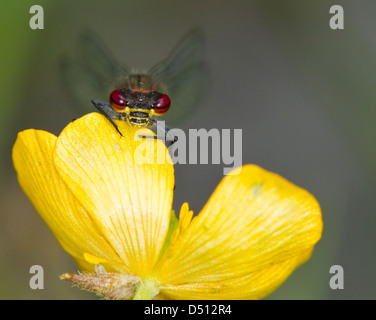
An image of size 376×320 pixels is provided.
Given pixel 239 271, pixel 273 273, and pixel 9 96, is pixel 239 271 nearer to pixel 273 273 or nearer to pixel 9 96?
pixel 273 273

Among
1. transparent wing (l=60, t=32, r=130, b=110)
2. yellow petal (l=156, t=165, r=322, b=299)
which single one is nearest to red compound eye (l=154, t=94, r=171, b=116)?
transparent wing (l=60, t=32, r=130, b=110)

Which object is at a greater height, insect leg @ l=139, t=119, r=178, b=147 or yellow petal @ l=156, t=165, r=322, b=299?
insect leg @ l=139, t=119, r=178, b=147

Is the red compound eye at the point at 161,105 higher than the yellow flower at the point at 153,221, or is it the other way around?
the red compound eye at the point at 161,105

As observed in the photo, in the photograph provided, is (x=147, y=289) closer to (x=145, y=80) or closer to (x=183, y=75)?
(x=145, y=80)

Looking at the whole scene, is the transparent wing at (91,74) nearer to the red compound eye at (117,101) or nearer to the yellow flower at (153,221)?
the red compound eye at (117,101)

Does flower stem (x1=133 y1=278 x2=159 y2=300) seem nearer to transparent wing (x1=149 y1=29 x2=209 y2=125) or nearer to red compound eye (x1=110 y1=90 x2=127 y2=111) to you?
red compound eye (x1=110 y1=90 x2=127 y2=111)

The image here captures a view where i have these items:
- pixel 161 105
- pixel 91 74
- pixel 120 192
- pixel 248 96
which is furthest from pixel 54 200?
pixel 248 96

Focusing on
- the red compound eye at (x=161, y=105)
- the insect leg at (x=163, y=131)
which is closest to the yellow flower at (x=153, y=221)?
the red compound eye at (x=161, y=105)
